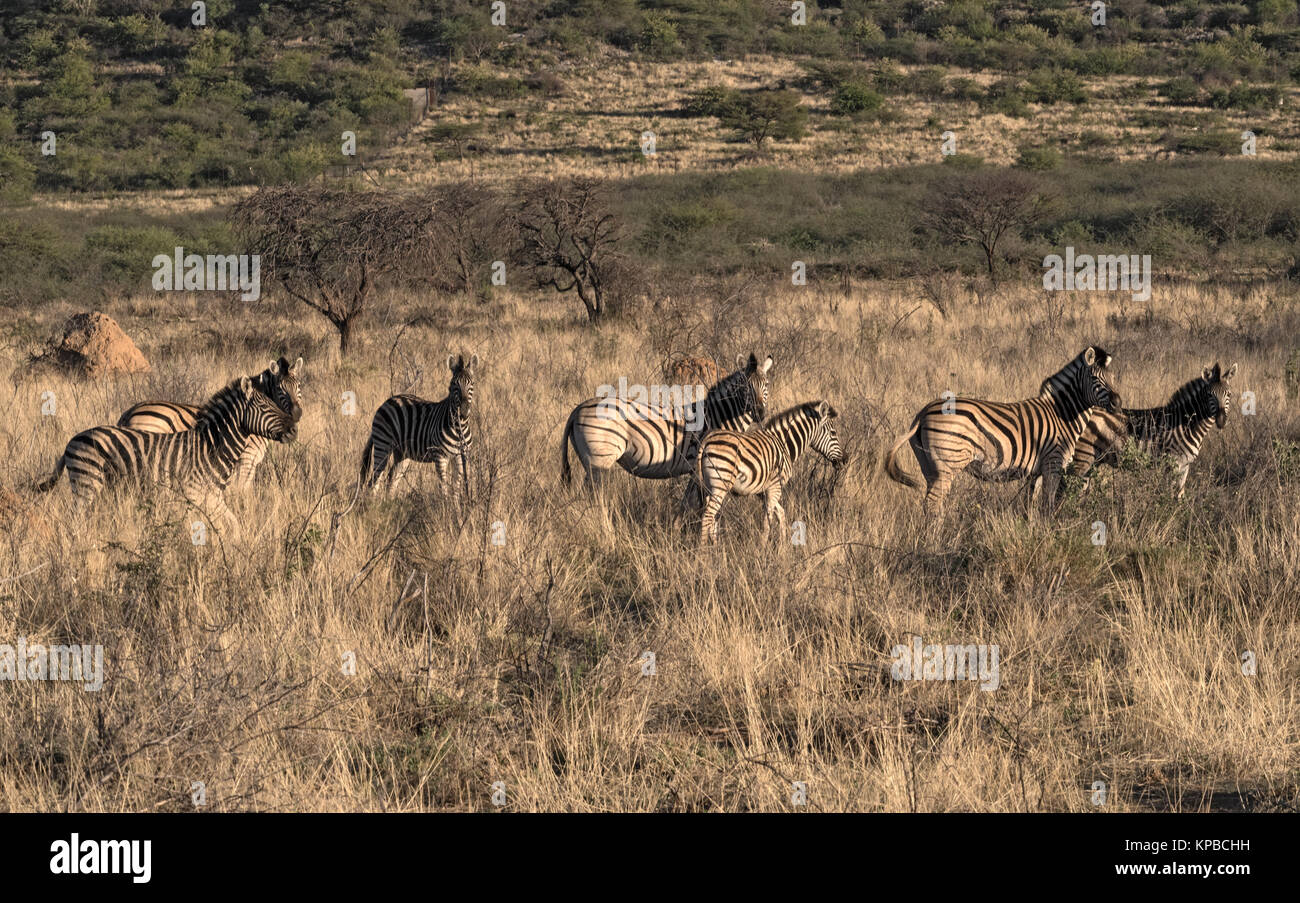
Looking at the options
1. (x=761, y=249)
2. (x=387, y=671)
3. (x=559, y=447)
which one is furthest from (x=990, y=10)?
(x=387, y=671)

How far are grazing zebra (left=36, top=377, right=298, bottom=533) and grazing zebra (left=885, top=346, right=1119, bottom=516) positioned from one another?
4.10 meters

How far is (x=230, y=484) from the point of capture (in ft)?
23.9

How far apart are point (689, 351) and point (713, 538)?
8.47 m

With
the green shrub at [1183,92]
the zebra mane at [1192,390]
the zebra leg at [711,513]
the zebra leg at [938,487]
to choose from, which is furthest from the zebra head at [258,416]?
the green shrub at [1183,92]

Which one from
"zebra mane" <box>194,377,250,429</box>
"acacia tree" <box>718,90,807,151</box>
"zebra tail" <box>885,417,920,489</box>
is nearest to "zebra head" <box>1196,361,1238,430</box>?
"zebra tail" <box>885,417,920,489</box>

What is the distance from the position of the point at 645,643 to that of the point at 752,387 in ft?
11.2

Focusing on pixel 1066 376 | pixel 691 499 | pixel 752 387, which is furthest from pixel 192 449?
pixel 1066 376

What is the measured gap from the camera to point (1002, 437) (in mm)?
7562

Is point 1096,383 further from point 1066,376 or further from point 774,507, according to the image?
point 774,507

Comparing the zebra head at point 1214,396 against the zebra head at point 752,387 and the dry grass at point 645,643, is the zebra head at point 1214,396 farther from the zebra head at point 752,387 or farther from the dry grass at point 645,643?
the zebra head at point 752,387

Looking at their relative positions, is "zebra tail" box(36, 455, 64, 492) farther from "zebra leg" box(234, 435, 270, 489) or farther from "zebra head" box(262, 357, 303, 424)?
"zebra head" box(262, 357, 303, 424)

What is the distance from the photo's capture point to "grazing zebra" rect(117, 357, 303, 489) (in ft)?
23.7

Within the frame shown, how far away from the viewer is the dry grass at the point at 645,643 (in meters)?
3.99
